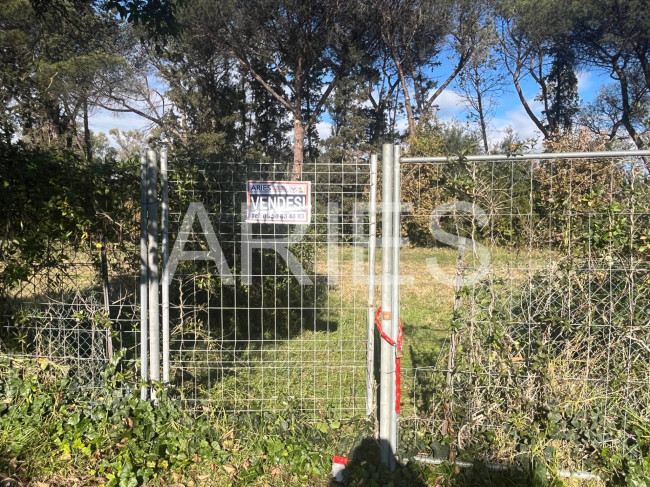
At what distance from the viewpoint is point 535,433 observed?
114 inches

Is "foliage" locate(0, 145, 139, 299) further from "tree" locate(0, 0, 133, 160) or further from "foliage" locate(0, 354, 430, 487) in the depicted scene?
"tree" locate(0, 0, 133, 160)

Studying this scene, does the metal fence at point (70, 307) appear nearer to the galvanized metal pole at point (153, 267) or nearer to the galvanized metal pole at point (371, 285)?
the galvanized metal pole at point (153, 267)

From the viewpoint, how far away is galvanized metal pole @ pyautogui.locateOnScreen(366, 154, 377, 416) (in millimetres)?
3162

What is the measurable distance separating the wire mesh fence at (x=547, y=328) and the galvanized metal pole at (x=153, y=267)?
5.84 ft

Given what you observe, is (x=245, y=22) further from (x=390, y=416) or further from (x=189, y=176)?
(x=390, y=416)

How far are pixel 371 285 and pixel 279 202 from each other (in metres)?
0.86

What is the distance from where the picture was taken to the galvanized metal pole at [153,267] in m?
3.22

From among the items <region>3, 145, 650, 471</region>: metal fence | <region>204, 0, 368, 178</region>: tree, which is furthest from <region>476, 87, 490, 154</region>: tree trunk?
<region>3, 145, 650, 471</region>: metal fence

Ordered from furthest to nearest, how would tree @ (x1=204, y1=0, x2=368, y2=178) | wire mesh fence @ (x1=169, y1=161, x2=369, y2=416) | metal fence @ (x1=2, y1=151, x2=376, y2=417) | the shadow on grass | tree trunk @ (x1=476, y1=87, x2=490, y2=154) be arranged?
1. tree trunk @ (x1=476, y1=87, x2=490, y2=154)
2. tree @ (x1=204, y1=0, x2=368, y2=178)
3. wire mesh fence @ (x1=169, y1=161, x2=369, y2=416)
4. metal fence @ (x1=2, y1=151, x2=376, y2=417)
5. the shadow on grass

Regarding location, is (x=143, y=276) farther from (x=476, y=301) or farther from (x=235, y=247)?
(x=476, y=301)

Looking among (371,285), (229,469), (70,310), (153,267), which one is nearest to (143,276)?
(153,267)

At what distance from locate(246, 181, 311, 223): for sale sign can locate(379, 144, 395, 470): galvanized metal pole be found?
24.6 inches

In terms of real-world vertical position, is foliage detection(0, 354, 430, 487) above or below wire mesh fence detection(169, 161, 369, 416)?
below

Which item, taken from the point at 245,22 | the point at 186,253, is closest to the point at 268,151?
the point at 245,22
